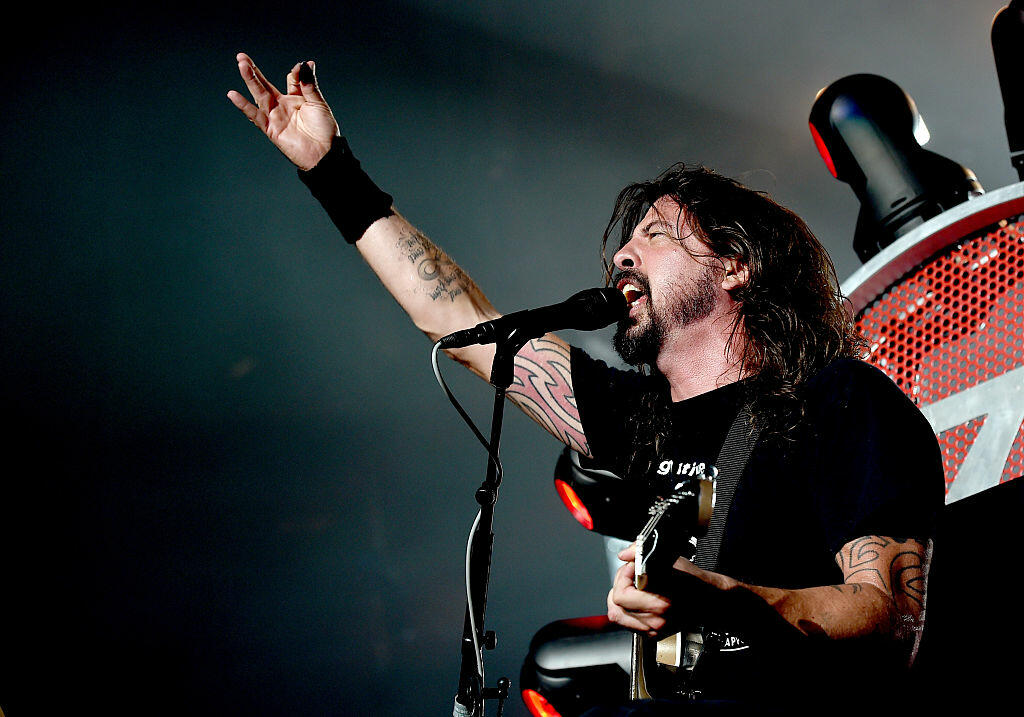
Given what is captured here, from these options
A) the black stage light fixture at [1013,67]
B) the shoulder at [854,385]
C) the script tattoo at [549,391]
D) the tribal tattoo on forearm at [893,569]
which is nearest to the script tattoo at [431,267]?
the script tattoo at [549,391]

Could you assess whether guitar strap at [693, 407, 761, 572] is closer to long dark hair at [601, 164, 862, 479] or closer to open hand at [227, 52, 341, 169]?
long dark hair at [601, 164, 862, 479]

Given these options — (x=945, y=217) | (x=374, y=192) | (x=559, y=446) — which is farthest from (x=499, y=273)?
(x=945, y=217)

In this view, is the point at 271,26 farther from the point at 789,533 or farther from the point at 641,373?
the point at 789,533

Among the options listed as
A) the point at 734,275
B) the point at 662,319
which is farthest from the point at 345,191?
the point at 734,275

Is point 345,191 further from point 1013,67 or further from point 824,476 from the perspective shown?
point 1013,67

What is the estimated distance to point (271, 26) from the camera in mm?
3488

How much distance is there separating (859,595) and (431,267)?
1.27m

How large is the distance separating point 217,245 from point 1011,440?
3.10 meters

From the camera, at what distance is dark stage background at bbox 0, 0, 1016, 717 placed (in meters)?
3.11

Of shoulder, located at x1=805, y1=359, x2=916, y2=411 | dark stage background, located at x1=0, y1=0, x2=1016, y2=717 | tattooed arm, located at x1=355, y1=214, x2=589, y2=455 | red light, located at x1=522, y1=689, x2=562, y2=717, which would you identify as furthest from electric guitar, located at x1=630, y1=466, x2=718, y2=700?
dark stage background, located at x1=0, y1=0, x2=1016, y2=717

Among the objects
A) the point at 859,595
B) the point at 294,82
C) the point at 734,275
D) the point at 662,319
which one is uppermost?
the point at 294,82

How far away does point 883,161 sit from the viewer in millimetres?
2326

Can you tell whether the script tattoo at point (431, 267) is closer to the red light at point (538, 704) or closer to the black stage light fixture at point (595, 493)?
the black stage light fixture at point (595, 493)

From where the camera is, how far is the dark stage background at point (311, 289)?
311cm
